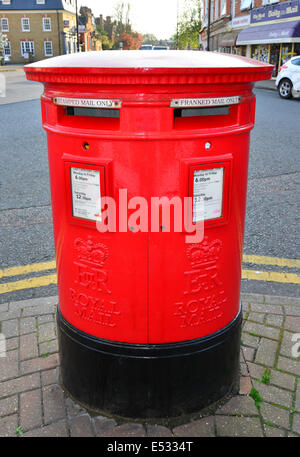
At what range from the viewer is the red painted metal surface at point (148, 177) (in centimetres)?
168

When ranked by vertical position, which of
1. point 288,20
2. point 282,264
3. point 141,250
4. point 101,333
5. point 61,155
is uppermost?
point 288,20

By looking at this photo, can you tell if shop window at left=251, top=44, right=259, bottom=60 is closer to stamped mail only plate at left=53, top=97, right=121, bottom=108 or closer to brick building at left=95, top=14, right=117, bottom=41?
stamped mail only plate at left=53, top=97, right=121, bottom=108

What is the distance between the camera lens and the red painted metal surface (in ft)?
5.50

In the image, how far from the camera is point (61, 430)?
2104mm

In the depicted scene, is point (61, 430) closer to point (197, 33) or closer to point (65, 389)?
point (65, 389)

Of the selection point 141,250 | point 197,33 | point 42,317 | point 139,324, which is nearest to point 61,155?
point 141,250

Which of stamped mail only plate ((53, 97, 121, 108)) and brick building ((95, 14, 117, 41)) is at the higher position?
brick building ((95, 14, 117, 41))

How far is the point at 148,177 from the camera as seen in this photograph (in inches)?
69.6

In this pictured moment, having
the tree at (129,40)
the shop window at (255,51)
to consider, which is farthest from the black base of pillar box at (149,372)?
the tree at (129,40)

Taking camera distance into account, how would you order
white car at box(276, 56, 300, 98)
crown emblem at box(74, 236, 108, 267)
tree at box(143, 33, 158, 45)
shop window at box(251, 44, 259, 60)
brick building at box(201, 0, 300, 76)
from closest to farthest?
crown emblem at box(74, 236, 108, 267)
white car at box(276, 56, 300, 98)
brick building at box(201, 0, 300, 76)
shop window at box(251, 44, 259, 60)
tree at box(143, 33, 158, 45)

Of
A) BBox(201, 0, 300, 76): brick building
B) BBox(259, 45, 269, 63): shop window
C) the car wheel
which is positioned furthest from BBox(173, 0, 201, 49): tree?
the car wheel

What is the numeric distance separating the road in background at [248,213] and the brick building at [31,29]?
5072 centimetres
